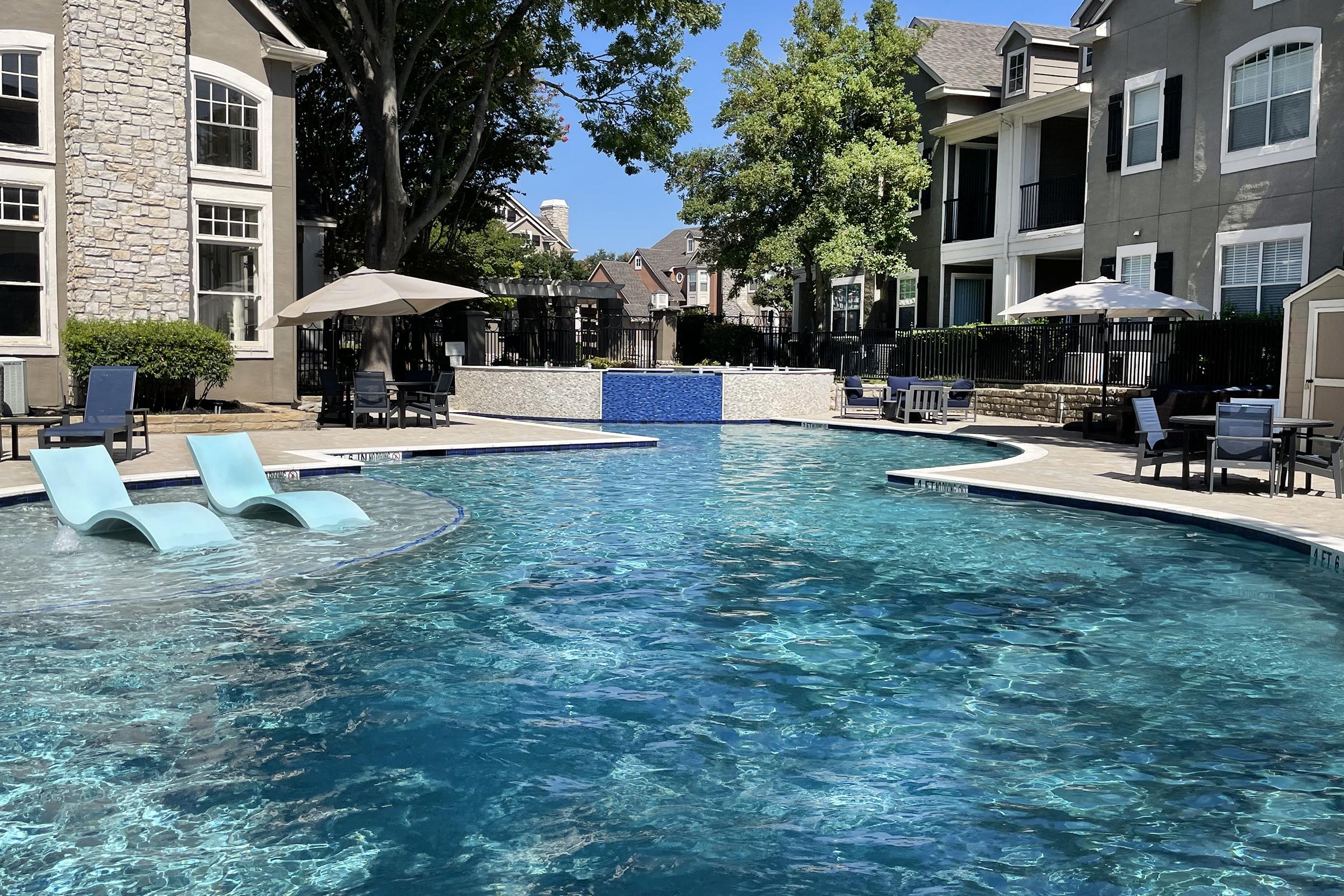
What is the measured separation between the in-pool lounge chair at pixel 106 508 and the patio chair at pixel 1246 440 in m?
9.93

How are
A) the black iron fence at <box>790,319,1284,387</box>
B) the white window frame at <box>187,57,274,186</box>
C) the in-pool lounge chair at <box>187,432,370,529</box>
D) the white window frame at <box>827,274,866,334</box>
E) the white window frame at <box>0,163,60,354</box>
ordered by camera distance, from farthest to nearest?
the white window frame at <box>827,274,866,334</box> → the white window frame at <box>187,57,274,186</box> → the black iron fence at <box>790,319,1284,387</box> → the white window frame at <box>0,163,60,354</box> → the in-pool lounge chair at <box>187,432,370,529</box>

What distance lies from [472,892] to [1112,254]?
23.4 m

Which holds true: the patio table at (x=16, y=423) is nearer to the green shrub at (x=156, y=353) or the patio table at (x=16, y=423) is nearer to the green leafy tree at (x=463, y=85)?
the green shrub at (x=156, y=353)

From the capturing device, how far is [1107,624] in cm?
725

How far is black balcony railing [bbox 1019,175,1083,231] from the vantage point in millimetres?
27047

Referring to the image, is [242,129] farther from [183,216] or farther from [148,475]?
[148,475]

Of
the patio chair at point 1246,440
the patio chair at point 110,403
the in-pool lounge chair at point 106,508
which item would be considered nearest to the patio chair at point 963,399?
the patio chair at point 1246,440

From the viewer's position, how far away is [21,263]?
59.7ft

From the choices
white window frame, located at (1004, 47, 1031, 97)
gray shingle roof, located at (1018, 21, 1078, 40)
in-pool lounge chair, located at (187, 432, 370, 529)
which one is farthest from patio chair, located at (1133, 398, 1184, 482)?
gray shingle roof, located at (1018, 21, 1078, 40)

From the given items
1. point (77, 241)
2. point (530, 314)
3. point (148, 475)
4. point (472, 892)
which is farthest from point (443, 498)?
point (530, 314)

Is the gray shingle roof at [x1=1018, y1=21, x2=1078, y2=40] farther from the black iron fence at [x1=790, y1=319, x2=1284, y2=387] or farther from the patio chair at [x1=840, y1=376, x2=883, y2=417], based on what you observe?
the patio chair at [x1=840, y1=376, x2=883, y2=417]

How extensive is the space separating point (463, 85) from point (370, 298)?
12.2m

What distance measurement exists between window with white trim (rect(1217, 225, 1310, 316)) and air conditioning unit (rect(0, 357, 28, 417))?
1914 centimetres

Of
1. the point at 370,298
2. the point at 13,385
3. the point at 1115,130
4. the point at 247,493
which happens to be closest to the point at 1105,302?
the point at 1115,130
